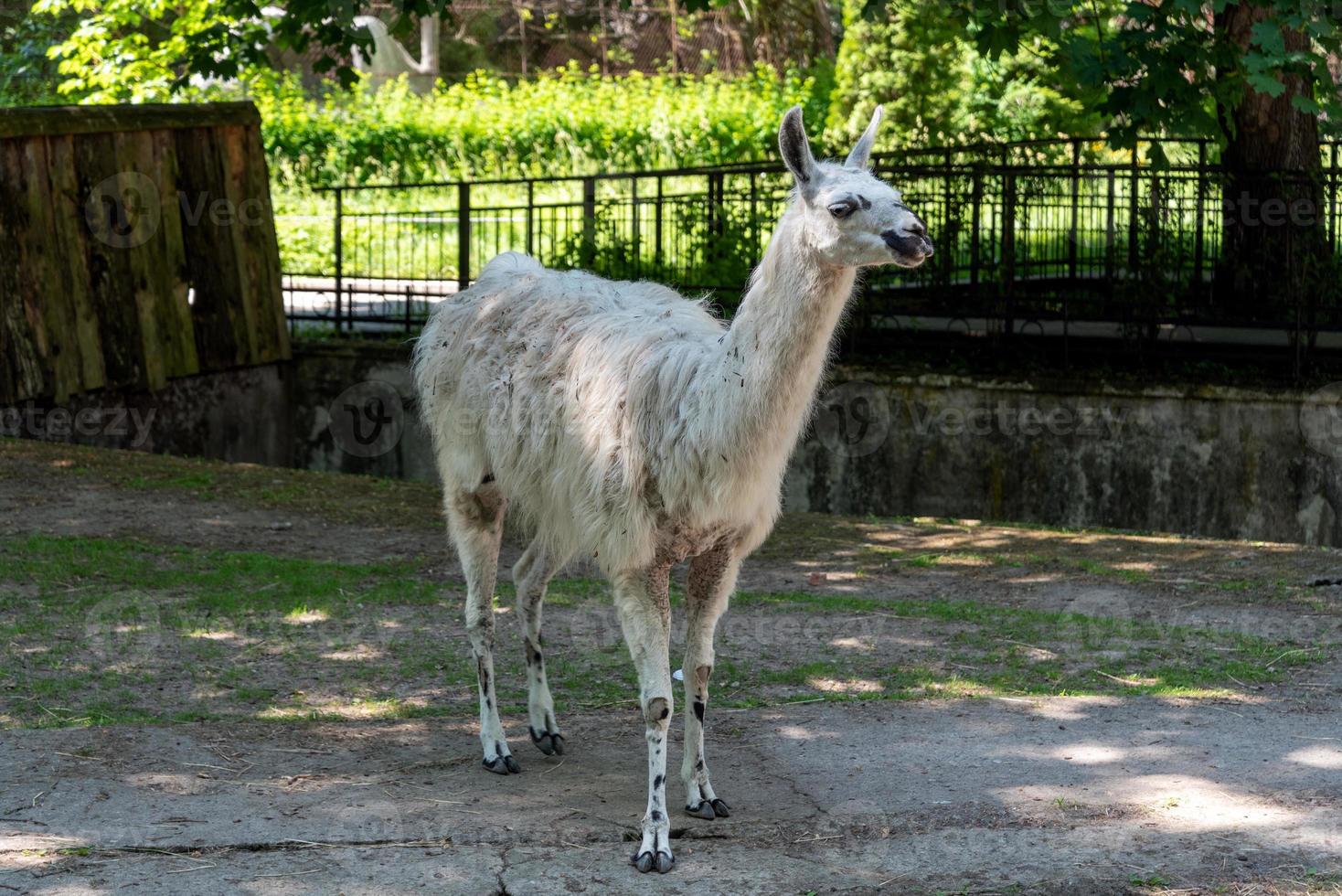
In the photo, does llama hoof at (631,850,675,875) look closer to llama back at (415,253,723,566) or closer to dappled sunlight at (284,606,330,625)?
llama back at (415,253,723,566)

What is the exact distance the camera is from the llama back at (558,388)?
193 inches

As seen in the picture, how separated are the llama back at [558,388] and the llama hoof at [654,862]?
0.90m

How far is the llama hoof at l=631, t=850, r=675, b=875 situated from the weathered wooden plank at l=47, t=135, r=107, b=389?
8.35 meters

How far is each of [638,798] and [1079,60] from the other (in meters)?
5.34

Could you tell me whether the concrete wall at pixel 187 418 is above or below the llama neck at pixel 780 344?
below

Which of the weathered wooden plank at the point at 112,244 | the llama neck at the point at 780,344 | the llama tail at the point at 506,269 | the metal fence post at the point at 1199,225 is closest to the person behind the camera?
the llama neck at the point at 780,344

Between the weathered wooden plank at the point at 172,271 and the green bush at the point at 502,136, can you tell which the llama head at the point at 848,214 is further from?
the green bush at the point at 502,136

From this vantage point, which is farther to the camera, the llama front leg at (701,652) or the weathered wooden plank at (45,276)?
the weathered wooden plank at (45,276)

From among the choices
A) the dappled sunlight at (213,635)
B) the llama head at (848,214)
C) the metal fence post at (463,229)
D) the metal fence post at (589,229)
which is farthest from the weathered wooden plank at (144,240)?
the llama head at (848,214)

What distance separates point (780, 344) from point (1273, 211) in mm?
8112

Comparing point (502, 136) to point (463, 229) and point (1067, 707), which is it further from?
point (1067, 707)

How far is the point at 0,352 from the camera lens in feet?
35.8

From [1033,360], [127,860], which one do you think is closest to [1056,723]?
[127,860]

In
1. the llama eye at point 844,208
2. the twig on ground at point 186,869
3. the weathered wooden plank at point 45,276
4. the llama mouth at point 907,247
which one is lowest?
the twig on ground at point 186,869
